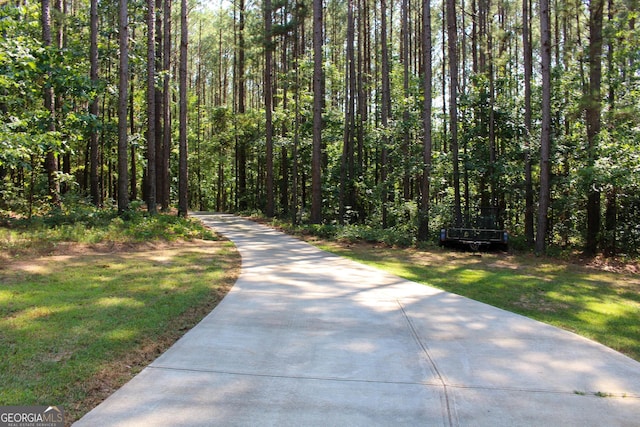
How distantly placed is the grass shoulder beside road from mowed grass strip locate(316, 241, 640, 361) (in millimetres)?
4393

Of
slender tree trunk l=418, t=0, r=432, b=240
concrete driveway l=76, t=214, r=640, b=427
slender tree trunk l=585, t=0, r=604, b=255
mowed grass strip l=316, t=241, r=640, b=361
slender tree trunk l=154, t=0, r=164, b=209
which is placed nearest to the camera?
concrete driveway l=76, t=214, r=640, b=427

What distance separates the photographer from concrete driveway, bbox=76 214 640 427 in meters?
3.44

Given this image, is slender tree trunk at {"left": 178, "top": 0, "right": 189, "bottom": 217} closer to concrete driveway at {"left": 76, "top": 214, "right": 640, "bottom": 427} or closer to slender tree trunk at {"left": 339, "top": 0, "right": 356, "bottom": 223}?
slender tree trunk at {"left": 339, "top": 0, "right": 356, "bottom": 223}

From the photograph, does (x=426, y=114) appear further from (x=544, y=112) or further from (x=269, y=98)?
(x=269, y=98)

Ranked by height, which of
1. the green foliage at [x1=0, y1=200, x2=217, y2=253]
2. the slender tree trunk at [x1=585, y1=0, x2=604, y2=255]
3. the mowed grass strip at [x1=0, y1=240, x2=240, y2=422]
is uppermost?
the slender tree trunk at [x1=585, y1=0, x2=604, y2=255]

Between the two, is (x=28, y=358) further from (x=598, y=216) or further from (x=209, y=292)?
(x=598, y=216)

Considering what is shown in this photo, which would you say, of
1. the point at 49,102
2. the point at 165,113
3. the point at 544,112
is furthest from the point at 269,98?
the point at 544,112

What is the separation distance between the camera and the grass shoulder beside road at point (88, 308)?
3.81 metres

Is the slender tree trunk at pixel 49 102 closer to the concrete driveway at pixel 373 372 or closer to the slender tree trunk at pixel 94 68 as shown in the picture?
the slender tree trunk at pixel 94 68

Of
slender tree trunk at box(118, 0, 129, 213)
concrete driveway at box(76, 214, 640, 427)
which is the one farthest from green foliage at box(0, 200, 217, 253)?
concrete driveway at box(76, 214, 640, 427)

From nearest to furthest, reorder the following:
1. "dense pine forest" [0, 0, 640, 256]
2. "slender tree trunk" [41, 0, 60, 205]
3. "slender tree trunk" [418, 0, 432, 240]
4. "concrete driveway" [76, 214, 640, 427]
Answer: "concrete driveway" [76, 214, 640, 427] → "dense pine forest" [0, 0, 640, 256] → "slender tree trunk" [41, 0, 60, 205] → "slender tree trunk" [418, 0, 432, 240]

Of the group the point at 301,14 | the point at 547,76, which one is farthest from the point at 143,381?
the point at 301,14

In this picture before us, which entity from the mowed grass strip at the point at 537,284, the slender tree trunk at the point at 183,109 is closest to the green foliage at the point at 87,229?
the slender tree trunk at the point at 183,109

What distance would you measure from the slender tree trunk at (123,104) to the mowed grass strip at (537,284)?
7289mm
